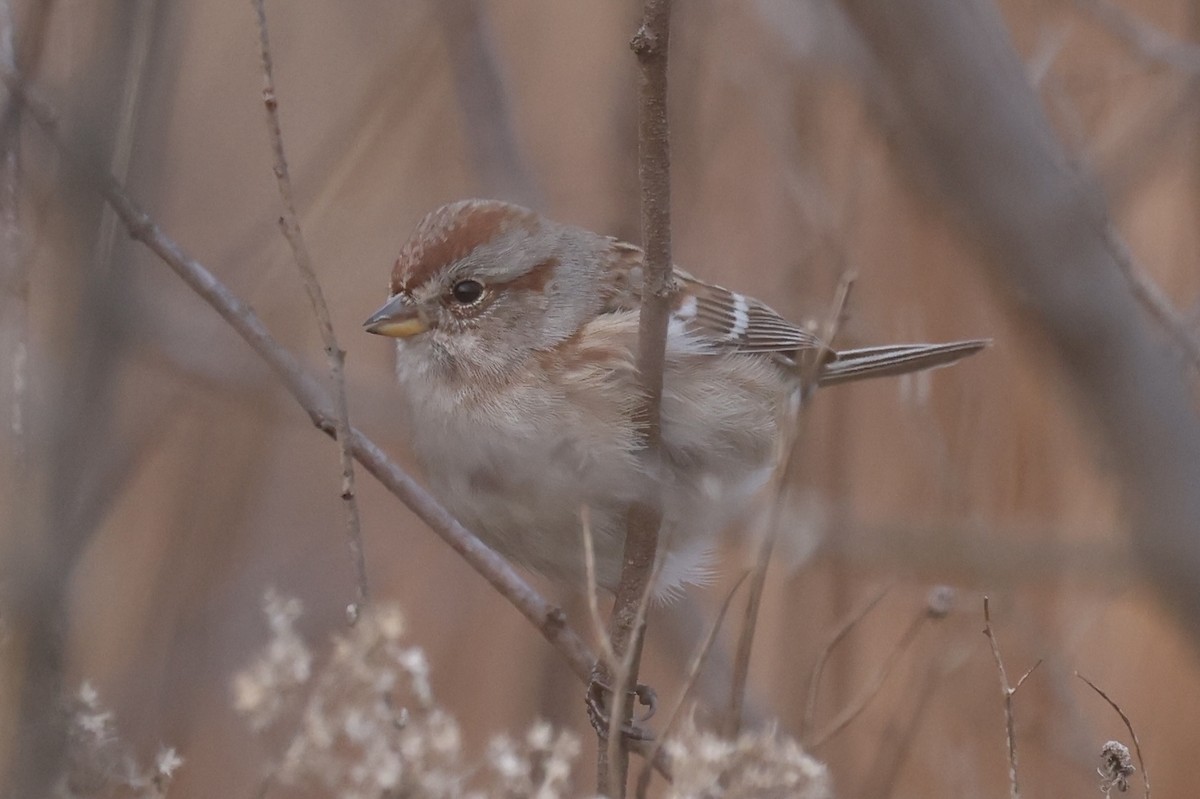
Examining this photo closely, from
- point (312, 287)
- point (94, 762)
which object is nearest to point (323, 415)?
point (312, 287)

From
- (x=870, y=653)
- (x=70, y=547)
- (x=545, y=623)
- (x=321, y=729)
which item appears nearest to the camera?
(x=70, y=547)

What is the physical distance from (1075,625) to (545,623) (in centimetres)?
209

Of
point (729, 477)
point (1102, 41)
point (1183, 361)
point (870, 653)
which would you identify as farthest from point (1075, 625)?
point (1102, 41)

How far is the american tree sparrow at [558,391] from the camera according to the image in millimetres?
2475

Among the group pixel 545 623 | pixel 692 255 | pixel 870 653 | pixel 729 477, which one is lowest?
pixel 545 623

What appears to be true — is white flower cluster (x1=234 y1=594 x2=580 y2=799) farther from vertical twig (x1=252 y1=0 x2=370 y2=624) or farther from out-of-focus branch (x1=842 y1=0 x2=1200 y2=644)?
out-of-focus branch (x1=842 y1=0 x2=1200 y2=644)

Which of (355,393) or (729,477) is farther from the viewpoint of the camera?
(355,393)

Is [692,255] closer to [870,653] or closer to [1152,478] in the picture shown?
[870,653]

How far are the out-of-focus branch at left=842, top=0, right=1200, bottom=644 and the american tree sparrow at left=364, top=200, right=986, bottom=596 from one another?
0.48 meters

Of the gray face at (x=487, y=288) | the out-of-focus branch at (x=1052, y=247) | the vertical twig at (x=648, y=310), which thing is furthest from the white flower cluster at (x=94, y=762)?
the out-of-focus branch at (x=1052, y=247)

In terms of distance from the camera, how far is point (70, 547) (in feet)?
3.59

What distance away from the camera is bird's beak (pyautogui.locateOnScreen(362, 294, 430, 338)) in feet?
8.76

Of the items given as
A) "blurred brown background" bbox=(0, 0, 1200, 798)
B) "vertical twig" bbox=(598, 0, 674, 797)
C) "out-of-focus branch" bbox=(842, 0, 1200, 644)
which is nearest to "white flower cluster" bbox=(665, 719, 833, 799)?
"vertical twig" bbox=(598, 0, 674, 797)

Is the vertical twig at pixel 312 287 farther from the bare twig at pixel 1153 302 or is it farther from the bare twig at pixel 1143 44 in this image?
the bare twig at pixel 1143 44
